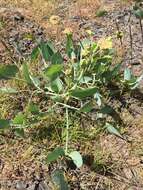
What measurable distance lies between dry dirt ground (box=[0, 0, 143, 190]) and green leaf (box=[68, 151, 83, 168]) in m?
0.10

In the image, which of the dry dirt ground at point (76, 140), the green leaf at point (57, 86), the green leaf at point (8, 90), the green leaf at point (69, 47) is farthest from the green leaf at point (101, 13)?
the green leaf at point (8, 90)

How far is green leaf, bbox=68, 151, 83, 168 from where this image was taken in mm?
2254

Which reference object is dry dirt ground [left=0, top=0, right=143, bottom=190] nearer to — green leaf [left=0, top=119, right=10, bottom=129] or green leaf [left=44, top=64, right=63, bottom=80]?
green leaf [left=0, top=119, right=10, bottom=129]

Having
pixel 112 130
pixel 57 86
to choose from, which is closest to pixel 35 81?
pixel 57 86

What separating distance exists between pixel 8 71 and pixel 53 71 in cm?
25

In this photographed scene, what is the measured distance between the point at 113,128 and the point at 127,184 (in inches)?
12.5

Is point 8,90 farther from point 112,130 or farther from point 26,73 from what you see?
point 112,130

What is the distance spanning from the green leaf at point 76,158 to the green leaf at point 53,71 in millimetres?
422

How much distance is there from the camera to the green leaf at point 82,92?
2367 millimetres

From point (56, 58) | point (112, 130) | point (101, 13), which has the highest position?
point (101, 13)

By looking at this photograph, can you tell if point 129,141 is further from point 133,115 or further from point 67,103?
point 67,103

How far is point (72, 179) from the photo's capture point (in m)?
2.33

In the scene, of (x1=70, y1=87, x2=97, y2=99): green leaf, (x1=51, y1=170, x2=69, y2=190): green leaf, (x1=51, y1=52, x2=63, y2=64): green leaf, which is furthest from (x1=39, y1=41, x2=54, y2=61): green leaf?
(x1=51, y1=170, x2=69, y2=190): green leaf

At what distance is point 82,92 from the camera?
239cm
